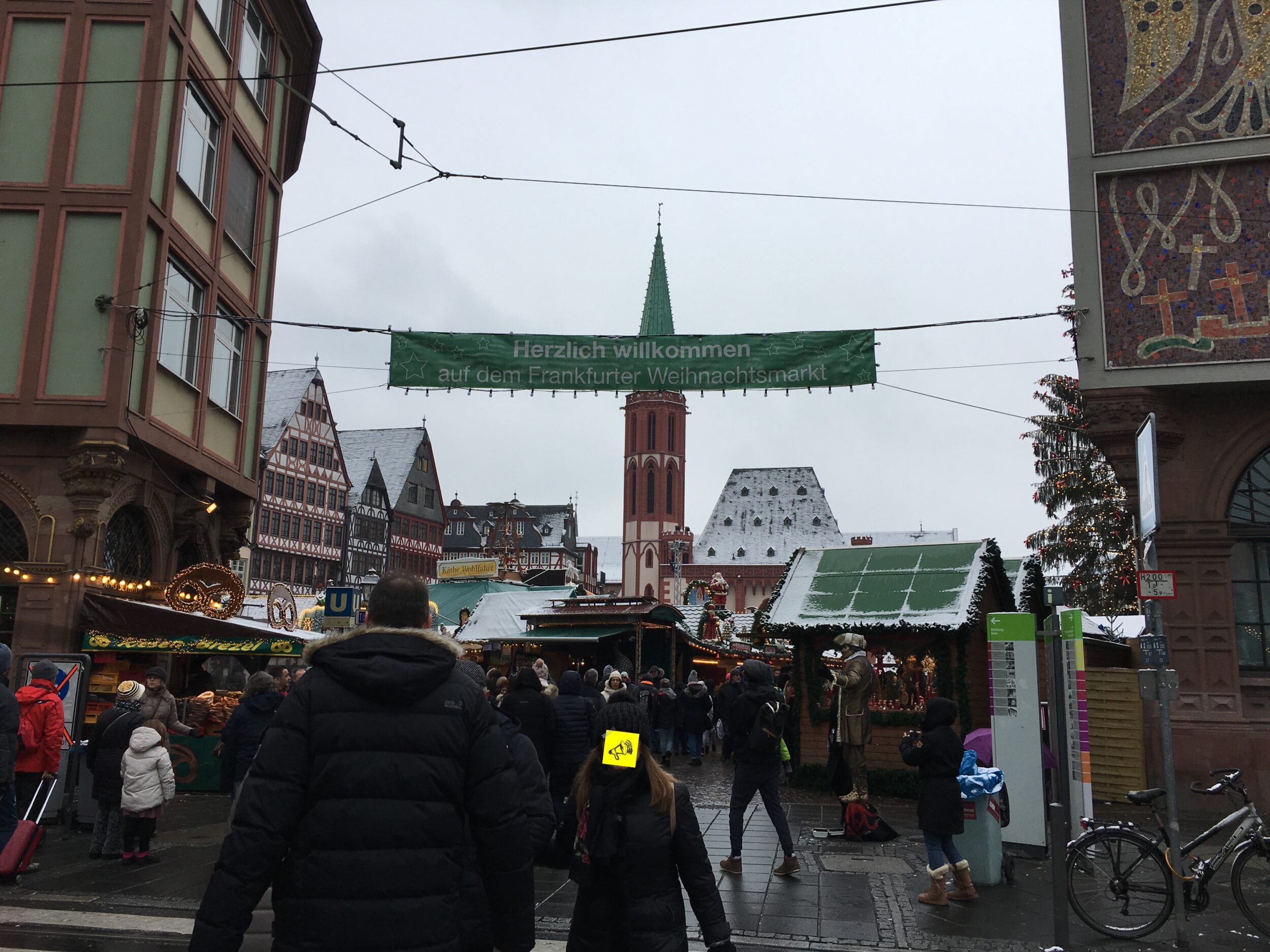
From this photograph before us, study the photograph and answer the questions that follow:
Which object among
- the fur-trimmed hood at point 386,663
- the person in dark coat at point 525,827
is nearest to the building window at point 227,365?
the person in dark coat at point 525,827

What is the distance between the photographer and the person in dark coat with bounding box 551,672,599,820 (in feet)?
34.7

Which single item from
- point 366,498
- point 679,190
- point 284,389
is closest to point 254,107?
point 679,190

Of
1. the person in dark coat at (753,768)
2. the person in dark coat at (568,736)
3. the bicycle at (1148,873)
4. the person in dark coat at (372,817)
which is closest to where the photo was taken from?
the person in dark coat at (372,817)

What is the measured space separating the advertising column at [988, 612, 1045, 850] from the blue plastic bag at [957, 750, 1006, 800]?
37.4 inches

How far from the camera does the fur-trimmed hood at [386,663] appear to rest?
3.36 metres

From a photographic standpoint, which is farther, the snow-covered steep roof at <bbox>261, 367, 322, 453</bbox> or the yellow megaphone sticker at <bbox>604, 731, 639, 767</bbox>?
the snow-covered steep roof at <bbox>261, 367, 322, 453</bbox>

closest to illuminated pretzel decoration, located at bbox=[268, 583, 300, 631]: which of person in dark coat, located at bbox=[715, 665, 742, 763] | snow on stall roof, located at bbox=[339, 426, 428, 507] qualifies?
person in dark coat, located at bbox=[715, 665, 742, 763]

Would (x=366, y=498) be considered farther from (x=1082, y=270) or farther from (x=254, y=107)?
(x=1082, y=270)

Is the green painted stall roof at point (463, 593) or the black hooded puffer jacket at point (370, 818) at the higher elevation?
the green painted stall roof at point (463, 593)

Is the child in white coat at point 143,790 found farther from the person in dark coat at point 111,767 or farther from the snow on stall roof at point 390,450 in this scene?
the snow on stall roof at point 390,450

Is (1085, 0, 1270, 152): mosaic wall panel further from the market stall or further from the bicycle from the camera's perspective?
the market stall

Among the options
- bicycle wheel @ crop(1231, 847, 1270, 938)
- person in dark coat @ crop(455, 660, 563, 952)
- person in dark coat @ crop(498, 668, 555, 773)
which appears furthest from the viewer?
person in dark coat @ crop(498, 668, 555, 773)

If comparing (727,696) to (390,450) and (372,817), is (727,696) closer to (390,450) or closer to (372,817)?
(372,817)

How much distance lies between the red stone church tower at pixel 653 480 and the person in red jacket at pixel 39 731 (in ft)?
301
